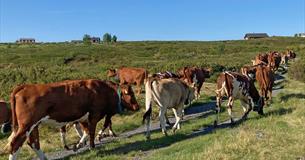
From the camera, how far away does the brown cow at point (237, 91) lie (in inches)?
687

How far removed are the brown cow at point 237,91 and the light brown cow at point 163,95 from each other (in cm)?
179

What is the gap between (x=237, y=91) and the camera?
1784cm

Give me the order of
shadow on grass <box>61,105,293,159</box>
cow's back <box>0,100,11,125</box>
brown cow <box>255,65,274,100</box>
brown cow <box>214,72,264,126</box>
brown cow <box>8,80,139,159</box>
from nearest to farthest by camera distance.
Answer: brown cow <box>8,80,139,159</box> < shadow on grass <box>61,105,293,159</box> < cow's back <box>0,100,11,125</box> < brown cow <box>214,72,264,126</box> < brown cow <box>255,65,274,100</box>

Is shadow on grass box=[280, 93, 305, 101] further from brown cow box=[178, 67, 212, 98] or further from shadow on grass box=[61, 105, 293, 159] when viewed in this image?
shadow on grass box=[61, 105, 293, 159]

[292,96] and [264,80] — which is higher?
[264,80]

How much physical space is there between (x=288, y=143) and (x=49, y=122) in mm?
6351

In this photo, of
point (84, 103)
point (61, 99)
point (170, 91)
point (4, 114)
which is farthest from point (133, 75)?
point (61, 99)

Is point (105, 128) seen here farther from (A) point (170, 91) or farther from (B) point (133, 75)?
(B) point (133, 75)

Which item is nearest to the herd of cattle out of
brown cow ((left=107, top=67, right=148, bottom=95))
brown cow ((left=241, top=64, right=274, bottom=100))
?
brown cow ((left=241, top=64, right=274, bottom=100))

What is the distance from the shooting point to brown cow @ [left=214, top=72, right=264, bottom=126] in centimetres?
1745

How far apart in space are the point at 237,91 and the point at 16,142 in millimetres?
9333

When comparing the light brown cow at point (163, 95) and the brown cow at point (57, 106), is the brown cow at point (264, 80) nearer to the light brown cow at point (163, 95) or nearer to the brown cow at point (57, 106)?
the light brown cow at point (163, 95)

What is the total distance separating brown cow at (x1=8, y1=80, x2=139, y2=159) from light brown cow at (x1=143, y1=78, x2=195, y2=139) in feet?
3.13

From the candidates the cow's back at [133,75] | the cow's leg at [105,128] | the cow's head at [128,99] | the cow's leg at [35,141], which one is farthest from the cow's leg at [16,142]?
the cow's back at [133,75]
